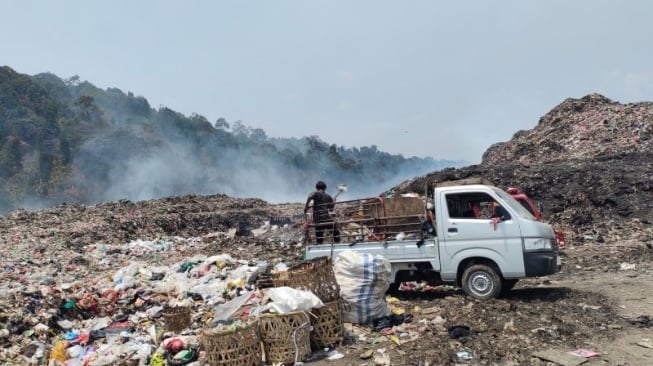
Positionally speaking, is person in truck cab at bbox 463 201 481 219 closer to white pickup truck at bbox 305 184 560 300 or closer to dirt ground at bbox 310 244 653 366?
white pickup truck at bbox 305 184 560 300

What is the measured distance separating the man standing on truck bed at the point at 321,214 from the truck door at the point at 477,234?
189 centimetres

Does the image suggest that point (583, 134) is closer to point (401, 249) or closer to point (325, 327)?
point (401, 249)

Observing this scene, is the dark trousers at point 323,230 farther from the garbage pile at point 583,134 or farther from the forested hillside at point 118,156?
the forested hillside at point 118,156

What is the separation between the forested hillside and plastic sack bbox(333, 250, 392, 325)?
45.5 metres

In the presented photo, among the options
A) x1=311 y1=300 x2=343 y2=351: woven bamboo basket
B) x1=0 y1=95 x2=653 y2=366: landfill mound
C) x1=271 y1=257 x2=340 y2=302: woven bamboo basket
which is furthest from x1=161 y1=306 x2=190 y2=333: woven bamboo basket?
x1=311 y1=300 x2=343 y2=351: woven bamboo basket

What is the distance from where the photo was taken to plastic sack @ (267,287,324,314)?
552 cm

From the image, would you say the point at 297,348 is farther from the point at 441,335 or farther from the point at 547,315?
the point at 547,315

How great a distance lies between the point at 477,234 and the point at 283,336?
354cm

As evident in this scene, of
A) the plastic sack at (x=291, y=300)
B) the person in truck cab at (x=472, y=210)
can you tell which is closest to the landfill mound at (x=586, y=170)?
the person in truck cab at (x=472, y=210)

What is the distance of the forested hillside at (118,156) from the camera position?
47.4 metres

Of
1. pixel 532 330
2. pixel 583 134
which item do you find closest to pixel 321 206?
pixel 532 330

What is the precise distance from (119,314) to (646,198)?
52.7ft

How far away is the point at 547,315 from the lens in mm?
6586

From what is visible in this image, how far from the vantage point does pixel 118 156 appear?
53344 mm
